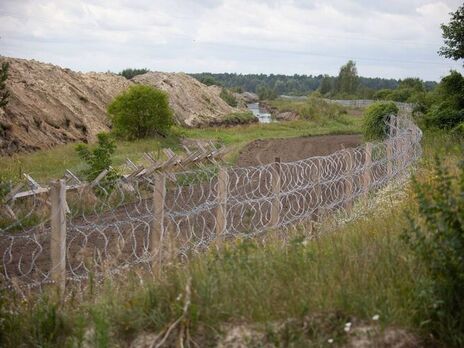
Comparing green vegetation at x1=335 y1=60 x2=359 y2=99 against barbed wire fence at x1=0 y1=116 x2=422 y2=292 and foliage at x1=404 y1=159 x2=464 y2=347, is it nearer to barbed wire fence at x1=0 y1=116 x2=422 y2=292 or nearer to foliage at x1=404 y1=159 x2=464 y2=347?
barbed wire fence at x1=0 y1=116 x2=422 y2=292

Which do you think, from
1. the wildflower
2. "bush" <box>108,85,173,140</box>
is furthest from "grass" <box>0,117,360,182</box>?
the wildflower

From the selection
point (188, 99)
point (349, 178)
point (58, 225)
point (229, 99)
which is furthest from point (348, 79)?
point (58, 225)

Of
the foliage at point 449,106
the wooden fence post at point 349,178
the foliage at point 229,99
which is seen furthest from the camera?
the foliage at point 229,99

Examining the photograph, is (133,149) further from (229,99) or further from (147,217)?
(229,99)

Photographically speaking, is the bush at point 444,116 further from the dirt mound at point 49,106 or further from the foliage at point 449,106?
the dirt mound at point 49,106

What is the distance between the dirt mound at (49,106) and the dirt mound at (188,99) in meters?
5.31

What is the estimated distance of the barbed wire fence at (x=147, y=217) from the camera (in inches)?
258

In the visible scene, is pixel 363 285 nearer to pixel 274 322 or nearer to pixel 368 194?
pixel 274 322

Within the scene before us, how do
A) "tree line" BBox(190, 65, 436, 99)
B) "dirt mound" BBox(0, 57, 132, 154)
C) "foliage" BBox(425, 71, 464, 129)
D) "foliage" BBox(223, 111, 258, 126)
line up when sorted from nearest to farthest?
"foliage" BBox(425, 71, 464, 129)
"dirt mound" BBox(0, 57, 132, 154)
"foliage" BBox(223, 111, 258, 126)
"tree line" BBox(190, 65, 436, 99)

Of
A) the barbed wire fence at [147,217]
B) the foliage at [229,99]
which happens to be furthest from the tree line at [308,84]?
the barbed wire fence at [147,217]

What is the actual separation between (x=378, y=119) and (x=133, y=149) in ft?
29.7

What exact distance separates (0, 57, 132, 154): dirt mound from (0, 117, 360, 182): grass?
1356 millimetres

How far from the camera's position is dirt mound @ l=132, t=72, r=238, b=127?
40906 millimetres

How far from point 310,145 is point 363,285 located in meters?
22.9
